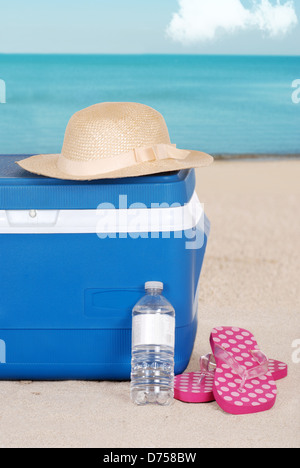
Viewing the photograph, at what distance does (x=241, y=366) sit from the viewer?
229 centimetres

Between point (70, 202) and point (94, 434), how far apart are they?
2.28ft

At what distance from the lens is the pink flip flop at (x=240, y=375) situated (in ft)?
7.10

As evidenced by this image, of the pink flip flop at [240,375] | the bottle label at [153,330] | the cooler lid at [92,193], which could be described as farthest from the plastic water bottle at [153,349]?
the cooler lid at [92,193]

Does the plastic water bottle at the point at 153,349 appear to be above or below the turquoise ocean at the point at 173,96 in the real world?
below

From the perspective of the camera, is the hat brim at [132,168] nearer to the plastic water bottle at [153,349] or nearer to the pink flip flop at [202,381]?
the plastic water bottle at [153,349]

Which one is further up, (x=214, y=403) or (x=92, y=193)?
(x=92, y=193)

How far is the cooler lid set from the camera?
221cm

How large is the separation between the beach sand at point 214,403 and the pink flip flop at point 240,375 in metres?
0.04

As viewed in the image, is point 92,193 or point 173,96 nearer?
point 92,193

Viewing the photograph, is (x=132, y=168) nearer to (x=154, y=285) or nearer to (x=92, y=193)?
(x=92, y=193)

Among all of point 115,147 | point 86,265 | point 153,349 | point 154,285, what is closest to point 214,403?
point 153,349

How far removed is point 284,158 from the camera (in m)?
9.12

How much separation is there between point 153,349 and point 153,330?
0.42ft

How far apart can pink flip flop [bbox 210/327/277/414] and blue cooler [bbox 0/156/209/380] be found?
0.14 m
